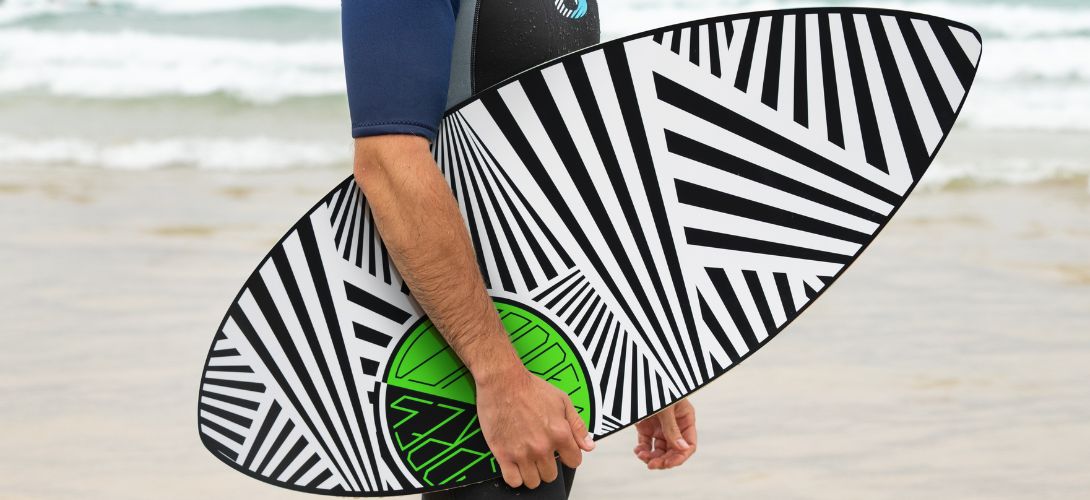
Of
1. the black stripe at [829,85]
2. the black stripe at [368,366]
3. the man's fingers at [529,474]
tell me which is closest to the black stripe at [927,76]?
the black stripe at [829,85]

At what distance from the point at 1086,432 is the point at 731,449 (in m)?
1.21

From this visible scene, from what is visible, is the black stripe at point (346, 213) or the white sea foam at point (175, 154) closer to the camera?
the black stripe at point (346, 213)

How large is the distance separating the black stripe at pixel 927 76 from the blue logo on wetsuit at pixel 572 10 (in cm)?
46

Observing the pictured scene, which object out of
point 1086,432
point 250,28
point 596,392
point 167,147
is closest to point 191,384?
point 596,392

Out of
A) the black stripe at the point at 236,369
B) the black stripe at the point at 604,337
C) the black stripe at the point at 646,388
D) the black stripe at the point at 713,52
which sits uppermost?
the black stripe at the point at 713,52

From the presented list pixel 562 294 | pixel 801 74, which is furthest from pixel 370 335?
pixel 801 74

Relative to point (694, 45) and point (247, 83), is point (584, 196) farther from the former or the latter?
point (247, 83)

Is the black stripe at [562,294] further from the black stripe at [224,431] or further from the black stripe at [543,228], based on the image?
the black stripe at [224,431]

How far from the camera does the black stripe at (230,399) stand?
5.00 ft

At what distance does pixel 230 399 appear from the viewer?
5.06ft

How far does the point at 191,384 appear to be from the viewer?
3807 mm

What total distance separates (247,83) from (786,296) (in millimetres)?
9475

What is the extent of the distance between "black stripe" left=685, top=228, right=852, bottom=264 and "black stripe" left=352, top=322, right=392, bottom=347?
1.48ft

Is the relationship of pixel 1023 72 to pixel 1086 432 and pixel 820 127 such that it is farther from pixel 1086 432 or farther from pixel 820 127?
pixel 820 127
